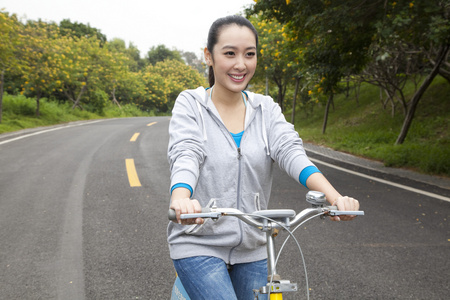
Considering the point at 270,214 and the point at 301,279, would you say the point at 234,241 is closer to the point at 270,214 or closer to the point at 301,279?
the point at 270,214

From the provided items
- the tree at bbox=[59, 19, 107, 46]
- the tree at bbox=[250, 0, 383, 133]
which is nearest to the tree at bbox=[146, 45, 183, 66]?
the tree at bbox=[59, 19, 107, 46]

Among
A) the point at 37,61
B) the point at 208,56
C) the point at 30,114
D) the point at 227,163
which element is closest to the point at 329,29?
the point at 208,56

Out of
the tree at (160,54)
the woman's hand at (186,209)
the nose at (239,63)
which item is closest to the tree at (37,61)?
the nose at (239,63)

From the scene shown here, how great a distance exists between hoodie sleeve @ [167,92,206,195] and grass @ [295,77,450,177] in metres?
8.80

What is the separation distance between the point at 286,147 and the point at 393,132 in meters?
15.3

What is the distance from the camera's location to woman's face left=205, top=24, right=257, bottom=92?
1.78 meters

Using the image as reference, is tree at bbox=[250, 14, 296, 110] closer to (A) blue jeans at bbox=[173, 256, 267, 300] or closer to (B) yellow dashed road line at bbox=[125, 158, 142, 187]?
(B) yellow dashed road line at bbox=[125, 158, 142, 187]

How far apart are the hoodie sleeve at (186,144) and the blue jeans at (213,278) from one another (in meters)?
0.32

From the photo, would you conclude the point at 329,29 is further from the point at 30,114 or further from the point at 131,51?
the point at 131,51

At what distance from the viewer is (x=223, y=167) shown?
1.74 m

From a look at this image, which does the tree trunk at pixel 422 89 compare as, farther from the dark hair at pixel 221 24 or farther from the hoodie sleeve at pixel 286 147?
the dark hair at pixel 221 24

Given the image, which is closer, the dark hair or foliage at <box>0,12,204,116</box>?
the dark hair

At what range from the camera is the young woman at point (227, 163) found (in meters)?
1.63

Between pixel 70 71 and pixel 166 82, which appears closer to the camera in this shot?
pixel 70 71
